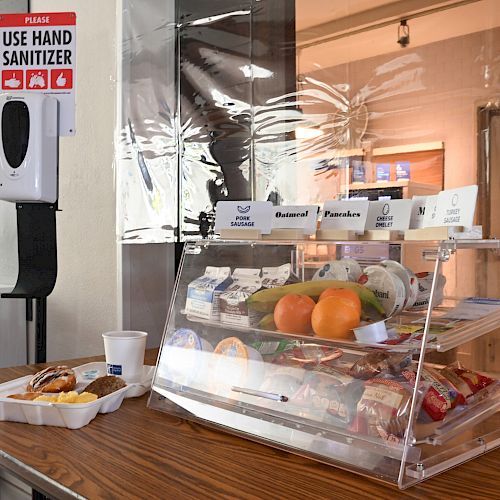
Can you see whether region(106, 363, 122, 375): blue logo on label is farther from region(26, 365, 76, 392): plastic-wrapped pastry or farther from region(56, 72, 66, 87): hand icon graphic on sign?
region(56, 72, 66, 87): hand icon graphic on sign

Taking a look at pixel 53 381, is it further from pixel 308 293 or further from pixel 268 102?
pixel 268 102

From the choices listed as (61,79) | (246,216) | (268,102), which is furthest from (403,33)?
(246,216)

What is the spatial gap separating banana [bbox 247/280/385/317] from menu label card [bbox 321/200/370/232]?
0.11m

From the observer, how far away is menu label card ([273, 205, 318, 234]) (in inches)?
45.7

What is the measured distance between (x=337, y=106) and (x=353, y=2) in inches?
19.3

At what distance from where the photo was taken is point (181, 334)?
1.24 meters

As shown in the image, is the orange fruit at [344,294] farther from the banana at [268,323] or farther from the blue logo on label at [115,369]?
the blue logo on label at [115,369]

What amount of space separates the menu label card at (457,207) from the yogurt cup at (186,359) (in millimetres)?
472

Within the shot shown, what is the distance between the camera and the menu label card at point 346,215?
112 cm

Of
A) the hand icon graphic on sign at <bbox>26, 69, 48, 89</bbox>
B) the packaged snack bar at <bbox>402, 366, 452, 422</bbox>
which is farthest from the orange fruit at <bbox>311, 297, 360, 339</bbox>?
the hand icon graphic on sign at <bbox>26, 69, 48, 89</bbox>

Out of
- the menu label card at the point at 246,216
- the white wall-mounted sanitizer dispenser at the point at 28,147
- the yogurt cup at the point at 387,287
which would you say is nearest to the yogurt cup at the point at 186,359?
the menu label card at the point at 246,216

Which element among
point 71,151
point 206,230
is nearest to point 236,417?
point 206,230

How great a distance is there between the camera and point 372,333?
3.10 ft

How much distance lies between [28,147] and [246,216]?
1.22 meters
